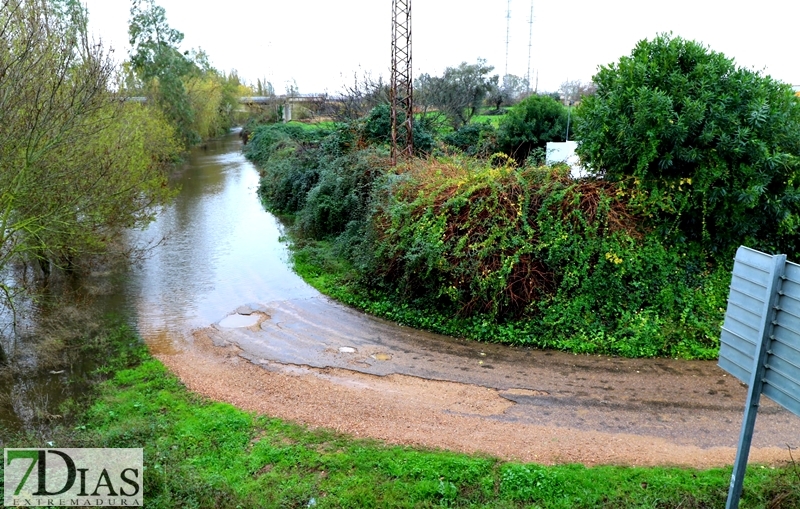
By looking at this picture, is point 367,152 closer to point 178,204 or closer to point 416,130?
point 416,130

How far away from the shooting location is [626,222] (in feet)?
34.7

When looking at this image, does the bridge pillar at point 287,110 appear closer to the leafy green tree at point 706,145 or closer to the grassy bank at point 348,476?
the leafy green tree at point 706,145

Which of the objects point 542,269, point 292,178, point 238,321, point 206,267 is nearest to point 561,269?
point 542,269

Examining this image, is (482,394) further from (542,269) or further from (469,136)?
(469,136)

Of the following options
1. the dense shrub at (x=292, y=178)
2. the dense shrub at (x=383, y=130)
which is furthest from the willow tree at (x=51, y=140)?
the dense shrub at (x=383, y=130)

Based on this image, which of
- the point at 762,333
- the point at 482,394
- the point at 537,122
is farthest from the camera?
the point at 537,122

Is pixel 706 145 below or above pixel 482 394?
above

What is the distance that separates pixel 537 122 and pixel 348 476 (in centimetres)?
2107

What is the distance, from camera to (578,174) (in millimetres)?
11984

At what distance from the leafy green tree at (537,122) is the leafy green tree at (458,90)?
8.24 m

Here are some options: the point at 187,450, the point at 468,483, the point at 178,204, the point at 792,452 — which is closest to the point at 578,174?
the point at 792,452

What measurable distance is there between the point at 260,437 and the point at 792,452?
6280mm

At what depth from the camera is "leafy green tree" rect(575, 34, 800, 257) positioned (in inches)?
385

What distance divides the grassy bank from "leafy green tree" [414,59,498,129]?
27.5 metres
